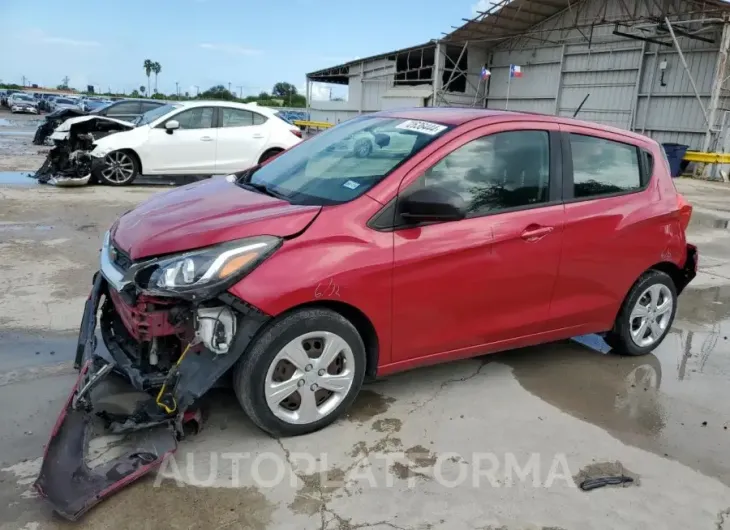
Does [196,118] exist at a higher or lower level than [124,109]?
lower

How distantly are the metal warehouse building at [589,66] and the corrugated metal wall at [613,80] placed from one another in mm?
39

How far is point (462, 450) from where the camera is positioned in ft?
10.6

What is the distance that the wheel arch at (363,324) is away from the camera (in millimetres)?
3137

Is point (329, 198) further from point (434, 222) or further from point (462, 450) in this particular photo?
point (462, 450)

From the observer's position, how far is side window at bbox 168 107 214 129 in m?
11.4

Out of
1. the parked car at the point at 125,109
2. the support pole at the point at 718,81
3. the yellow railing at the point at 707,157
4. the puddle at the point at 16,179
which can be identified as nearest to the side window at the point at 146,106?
the parked car at the point at 125,109

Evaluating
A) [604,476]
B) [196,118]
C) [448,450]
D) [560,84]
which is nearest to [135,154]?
[196,118]

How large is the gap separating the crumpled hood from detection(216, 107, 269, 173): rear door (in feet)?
27.2

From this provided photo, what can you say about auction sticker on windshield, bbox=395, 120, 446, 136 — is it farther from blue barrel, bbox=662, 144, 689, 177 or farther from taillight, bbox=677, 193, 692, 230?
blue barrel, bbox=662, 144, 689, 177

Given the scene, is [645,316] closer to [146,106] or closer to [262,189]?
[262,189]

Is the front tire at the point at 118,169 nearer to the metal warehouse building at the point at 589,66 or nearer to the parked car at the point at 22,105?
the metal warehouse building at the point at 589,66

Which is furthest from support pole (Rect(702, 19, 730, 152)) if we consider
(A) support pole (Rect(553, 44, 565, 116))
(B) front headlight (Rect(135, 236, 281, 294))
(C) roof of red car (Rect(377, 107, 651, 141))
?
(B) front headlight (Rect(135, 236, 281, 294))

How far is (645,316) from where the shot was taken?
4.54 meters

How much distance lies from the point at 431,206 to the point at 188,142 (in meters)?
9.16
